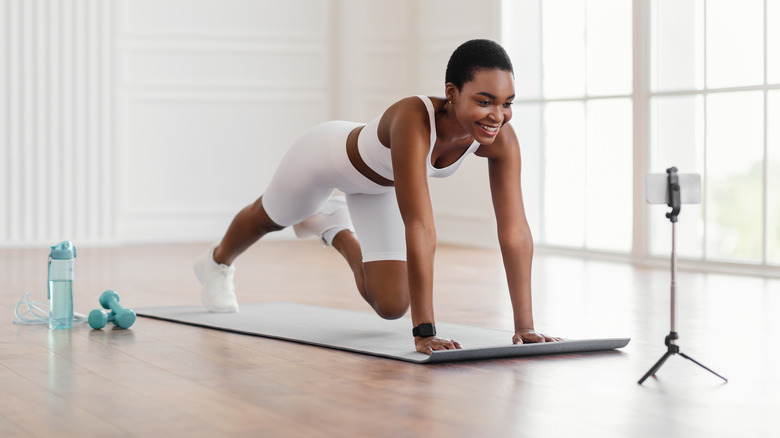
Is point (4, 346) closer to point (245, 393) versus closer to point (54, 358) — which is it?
point (54, 358)

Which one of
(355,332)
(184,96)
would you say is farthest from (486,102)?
(184,96)

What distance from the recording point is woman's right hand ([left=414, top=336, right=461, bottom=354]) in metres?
2.42

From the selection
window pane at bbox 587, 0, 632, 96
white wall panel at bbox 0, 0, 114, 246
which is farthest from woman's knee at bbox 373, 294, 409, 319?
white wall panel at bbox 0, 0, 114, 246

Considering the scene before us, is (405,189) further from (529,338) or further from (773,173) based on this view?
(773,173)

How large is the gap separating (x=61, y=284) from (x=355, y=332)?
2.82 feet

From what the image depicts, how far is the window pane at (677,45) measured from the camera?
500 cm

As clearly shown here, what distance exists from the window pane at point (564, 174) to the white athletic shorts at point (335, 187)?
3.03 metres

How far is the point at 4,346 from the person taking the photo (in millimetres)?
2730

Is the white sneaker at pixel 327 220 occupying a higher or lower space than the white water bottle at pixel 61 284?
higher

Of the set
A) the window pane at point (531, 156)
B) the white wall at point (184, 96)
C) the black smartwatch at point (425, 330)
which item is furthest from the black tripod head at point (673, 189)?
the white wall at point (184, 96)

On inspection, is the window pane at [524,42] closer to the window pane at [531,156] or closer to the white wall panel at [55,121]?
the window pane at [531,156]

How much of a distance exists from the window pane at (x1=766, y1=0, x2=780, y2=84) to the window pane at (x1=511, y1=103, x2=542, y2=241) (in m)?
1.63

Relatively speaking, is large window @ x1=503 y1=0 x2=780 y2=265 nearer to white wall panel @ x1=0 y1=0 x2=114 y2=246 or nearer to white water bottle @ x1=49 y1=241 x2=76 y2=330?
white wall panel @ x1=0 y1=0 x2=114 y2=246

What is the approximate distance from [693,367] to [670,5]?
3151mm
